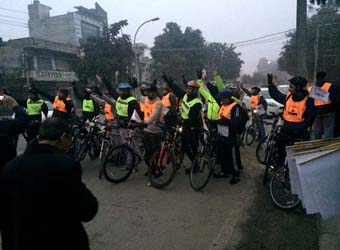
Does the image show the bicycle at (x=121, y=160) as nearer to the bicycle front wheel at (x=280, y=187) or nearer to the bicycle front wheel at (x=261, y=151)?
the bicycle front wheel at (x=280, y=187)

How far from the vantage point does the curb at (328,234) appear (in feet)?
12.2

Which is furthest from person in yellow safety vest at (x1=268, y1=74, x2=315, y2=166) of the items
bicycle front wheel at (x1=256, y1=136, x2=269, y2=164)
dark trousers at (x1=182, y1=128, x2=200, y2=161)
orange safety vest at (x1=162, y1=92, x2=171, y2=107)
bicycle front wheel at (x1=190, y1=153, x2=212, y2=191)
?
orange safety vest at (x1=162, y1=92, x2=171, y2=107)

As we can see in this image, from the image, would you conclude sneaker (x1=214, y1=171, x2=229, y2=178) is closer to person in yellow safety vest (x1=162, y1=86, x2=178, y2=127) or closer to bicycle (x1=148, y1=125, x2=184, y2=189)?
bicycle (x1=148, y1=125, x2=184, y2=189)

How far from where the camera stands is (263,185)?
6234 mm

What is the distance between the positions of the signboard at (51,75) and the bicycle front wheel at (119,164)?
76.7 ft

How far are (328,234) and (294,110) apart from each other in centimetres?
213

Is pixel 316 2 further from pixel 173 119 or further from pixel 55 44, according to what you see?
pixel 55 44

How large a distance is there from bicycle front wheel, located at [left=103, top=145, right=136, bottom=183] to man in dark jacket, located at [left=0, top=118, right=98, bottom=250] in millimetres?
4076

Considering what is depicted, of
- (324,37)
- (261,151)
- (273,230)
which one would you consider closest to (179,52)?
(324,37)

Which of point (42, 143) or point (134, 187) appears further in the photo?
point (134, 187)

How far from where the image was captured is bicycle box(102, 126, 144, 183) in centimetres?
626

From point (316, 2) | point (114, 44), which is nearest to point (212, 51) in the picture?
point (114, 44)

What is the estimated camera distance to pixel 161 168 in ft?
20.5

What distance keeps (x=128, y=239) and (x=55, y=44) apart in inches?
1192
